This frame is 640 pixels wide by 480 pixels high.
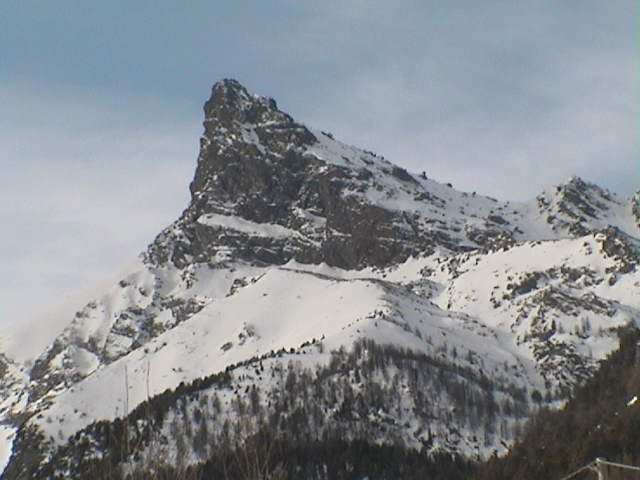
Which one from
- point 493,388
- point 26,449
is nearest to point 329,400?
point 493,388

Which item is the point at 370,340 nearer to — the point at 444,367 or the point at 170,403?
the point at 444,367

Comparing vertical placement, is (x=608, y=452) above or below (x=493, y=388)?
below

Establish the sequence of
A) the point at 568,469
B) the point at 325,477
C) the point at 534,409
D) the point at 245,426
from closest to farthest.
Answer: the point at 245,426
the point at 568,469
the point at 325,477
the point at 534,409

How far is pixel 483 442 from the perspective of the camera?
558 ft

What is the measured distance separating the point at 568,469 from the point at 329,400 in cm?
11477

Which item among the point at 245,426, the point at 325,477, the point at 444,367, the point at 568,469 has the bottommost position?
the point at 245,426

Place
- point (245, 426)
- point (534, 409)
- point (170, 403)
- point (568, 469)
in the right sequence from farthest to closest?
point (534, 409), point (170, 403), point (568, 469), point (245, 426)

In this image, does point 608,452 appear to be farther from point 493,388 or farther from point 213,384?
point 493,388

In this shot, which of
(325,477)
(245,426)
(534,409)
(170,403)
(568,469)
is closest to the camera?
(245,426)

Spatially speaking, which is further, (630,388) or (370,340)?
(370,340)

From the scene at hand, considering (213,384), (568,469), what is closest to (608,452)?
(568,469)

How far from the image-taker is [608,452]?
58625mm

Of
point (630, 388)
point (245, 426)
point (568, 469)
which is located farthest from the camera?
point (630, 388)

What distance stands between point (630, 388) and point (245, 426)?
5954cm
